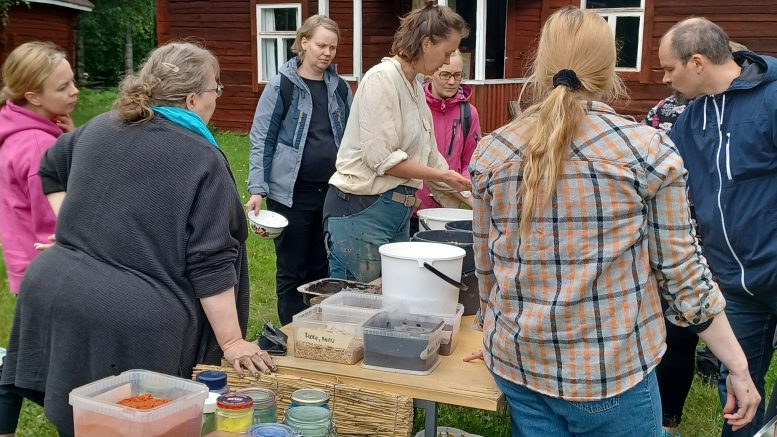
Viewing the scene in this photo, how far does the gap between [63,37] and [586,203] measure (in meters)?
23.8

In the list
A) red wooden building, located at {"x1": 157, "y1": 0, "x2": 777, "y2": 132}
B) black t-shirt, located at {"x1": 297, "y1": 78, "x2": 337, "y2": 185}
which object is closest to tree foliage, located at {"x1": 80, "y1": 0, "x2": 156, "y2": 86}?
red wooden building, located at {"x1": 157, "y1": 0, "x2": 777, "y2": 132}

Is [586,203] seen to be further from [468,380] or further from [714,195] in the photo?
[714,195]

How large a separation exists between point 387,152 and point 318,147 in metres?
1.09

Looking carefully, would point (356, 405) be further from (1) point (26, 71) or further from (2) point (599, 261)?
(1) point (26, 71)

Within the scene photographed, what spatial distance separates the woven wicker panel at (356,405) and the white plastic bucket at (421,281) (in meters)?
0.43

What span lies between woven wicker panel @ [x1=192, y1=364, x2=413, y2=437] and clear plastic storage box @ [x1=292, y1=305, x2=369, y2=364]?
16 centimetres

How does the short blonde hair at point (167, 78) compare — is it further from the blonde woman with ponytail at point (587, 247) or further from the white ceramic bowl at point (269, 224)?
the white ceramic bowl at point (269, 224)

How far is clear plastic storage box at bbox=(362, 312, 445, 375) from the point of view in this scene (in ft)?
7.00

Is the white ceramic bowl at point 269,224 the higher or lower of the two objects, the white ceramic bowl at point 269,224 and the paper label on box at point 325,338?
the higher

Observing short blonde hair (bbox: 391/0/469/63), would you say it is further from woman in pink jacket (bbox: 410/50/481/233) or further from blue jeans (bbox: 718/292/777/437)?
blue jeans (bbox: 718/292/777/437)

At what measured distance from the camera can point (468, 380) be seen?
2.12 metres

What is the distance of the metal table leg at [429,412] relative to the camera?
215 centimetres

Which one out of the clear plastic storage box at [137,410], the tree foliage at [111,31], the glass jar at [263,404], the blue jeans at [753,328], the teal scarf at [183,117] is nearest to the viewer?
the clear plastic storage box at [137,410]

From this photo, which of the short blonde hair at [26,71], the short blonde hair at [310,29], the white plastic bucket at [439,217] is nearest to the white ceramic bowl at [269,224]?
the white plastic bucket at [439,217]
